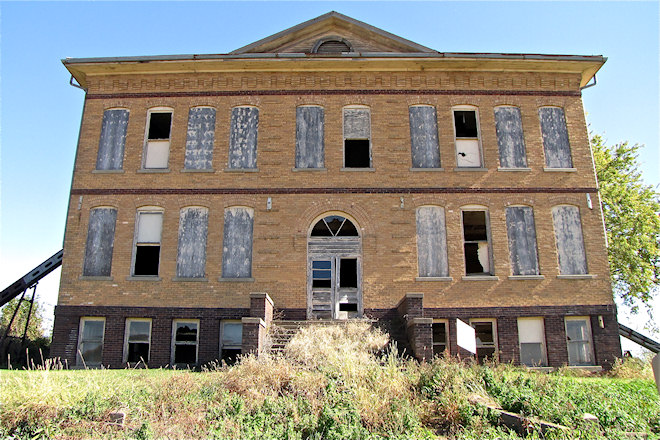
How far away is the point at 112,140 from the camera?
17.4 m

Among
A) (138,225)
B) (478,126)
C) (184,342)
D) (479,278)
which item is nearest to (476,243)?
(479,278)

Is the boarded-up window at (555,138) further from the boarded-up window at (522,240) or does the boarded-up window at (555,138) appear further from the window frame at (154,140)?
the window frame at (154,140)

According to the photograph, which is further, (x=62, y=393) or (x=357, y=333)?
(x=357, y=333)

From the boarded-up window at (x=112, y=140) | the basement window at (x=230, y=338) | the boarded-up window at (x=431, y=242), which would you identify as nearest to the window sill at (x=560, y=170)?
the boarded-up window at (x=431, y=242)

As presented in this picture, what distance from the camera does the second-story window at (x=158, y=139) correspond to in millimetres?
17312

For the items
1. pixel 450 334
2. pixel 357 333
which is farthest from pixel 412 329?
pixel 450 334

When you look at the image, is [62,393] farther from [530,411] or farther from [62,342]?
[62,342]

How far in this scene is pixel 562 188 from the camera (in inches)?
665

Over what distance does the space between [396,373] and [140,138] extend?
1192cm

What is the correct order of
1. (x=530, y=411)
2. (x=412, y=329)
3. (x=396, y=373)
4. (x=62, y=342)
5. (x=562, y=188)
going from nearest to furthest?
(x=530, y=411) < (x=396, y=373) < (x=412, y=329) < (x=62, y=342) < (x=562, y=188)

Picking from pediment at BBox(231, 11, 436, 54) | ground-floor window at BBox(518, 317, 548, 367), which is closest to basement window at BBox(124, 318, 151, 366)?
pediment at BBox(231, 11, 436, 54)

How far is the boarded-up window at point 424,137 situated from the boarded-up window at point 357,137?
1394mm

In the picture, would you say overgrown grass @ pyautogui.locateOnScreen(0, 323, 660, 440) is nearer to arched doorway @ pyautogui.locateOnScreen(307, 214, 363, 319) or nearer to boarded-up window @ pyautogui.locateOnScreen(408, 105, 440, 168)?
arched doorway @ pyautogui.locateOnScreen(307, 214, 363, 319)

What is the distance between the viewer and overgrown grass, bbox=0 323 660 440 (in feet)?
24.2
